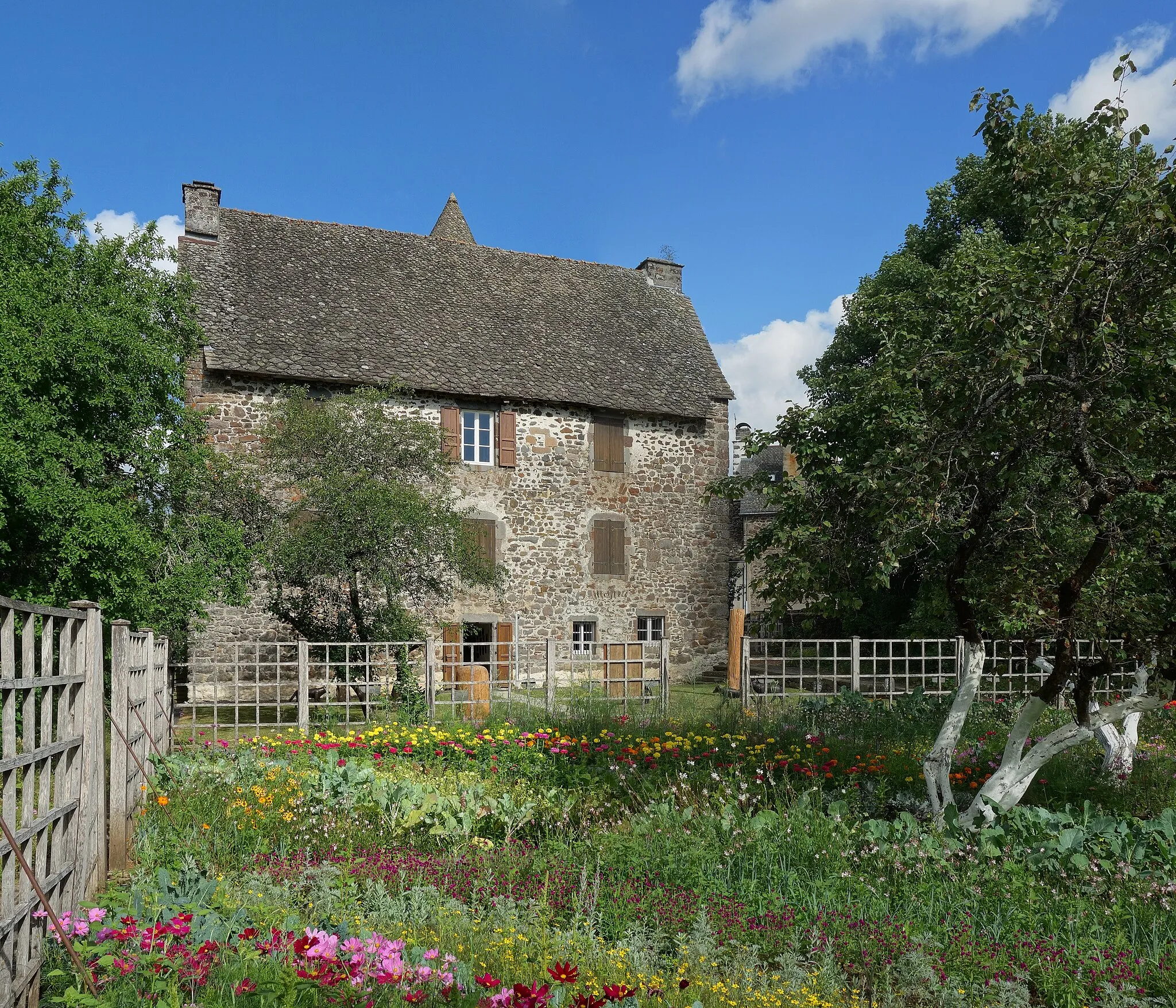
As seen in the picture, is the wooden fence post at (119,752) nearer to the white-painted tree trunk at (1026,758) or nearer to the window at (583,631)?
the white-painted tree trunk at (1026,758)

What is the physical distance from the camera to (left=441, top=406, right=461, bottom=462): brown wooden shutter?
60.1 ft

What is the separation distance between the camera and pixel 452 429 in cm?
1862

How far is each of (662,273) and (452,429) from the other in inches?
338

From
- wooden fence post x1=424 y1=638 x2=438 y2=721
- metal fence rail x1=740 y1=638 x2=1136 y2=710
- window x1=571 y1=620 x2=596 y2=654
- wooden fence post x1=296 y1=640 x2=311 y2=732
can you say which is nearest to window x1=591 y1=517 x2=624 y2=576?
window x1=571 y1=620 x2=596 y2=654

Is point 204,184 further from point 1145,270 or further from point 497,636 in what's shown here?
point 1145,270

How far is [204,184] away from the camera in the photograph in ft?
63.1

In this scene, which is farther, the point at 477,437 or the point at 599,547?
the point at 599,547

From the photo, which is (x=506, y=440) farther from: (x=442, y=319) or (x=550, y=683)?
(x=550, y=683)

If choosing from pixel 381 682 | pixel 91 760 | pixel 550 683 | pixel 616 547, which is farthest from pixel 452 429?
pixel 91 760

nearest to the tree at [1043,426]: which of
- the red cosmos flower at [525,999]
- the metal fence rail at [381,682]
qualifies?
the red cosmos flower at [525,999]

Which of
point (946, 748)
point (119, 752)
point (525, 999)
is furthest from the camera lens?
point (946, 748)

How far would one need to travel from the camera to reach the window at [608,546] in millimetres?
20172

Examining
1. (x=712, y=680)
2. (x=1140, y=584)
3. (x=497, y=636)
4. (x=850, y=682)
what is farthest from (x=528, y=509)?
(x=1140, y=584)

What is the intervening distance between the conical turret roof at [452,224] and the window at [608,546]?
1073cm
